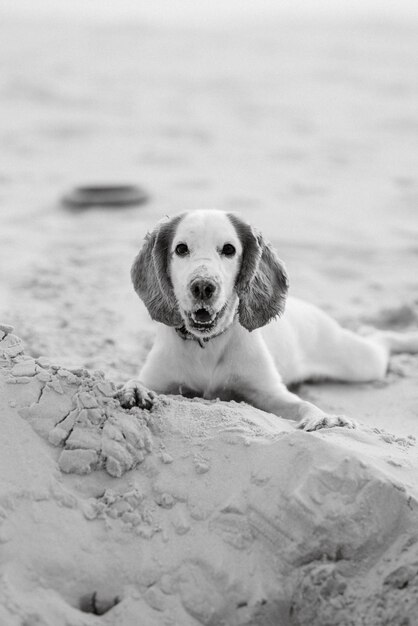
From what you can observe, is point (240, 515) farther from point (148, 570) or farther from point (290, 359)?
point (290, 359)

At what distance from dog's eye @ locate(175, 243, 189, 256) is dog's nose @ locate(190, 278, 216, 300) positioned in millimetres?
247

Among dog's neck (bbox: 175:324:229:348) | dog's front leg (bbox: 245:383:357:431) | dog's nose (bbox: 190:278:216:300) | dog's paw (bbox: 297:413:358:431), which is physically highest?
dog's nose (bbox: 190:278:216:300)

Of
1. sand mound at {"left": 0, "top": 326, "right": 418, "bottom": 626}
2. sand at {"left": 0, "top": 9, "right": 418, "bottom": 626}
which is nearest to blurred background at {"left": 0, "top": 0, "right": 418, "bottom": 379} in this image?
sand at {"left": 0, "top": 9, "right": 418, "bottom": 626}

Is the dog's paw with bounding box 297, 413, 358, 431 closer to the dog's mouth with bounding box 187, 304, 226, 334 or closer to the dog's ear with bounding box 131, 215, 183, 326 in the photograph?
the dog's mouth with bounding box 187, 304, 226, 334

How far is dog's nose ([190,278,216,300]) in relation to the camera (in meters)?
3.34

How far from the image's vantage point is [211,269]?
3.40 metres

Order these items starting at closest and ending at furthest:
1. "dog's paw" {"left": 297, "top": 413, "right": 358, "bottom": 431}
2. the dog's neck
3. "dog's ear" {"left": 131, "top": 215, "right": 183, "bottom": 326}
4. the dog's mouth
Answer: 1. "dog's paw" {"left": 297, "top": 413, "right": 358, "bottom": 431}
2. the dog's mouth
3. "dog's ear" {"left": 131, "top": 215, "right": 183, "bottom": 326}
4. the dog's neck

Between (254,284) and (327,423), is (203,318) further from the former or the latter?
(327,423)

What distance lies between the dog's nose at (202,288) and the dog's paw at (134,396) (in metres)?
0.48

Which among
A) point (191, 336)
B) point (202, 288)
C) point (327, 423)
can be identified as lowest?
point (327, 423)

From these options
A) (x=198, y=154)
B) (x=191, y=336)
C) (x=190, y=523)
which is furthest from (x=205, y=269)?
(x=198, y=154)

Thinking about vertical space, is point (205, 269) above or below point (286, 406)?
above

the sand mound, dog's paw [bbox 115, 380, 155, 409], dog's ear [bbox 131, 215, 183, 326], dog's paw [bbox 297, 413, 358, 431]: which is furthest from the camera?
dog's ear [bbox 131, 215, 183, 326]

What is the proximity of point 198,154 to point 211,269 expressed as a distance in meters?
6.08
